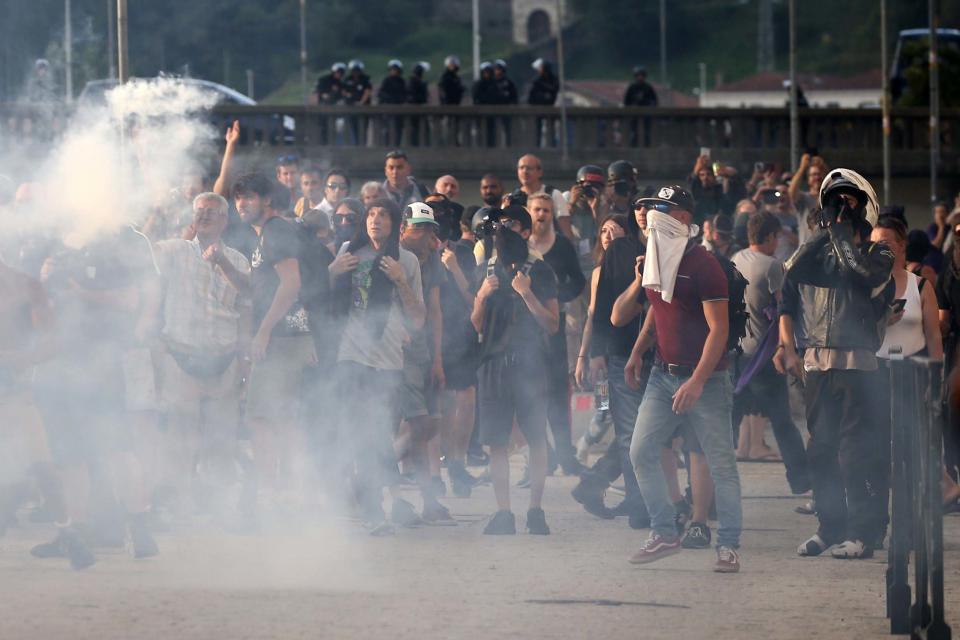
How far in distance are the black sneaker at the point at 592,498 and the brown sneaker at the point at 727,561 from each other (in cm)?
179

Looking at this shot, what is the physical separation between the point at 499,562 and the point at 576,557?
1.49 ft

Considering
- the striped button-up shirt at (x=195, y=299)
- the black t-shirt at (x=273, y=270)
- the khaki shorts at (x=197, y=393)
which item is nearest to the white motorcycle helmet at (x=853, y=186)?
the black t-shirt at (x=273, y=270)

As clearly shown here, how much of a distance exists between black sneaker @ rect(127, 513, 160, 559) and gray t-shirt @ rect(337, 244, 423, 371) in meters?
1.60

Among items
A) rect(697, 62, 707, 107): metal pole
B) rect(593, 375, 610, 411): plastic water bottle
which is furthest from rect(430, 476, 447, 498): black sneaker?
rect(697, 62, 707, 107): metal pole

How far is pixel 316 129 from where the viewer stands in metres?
24.8

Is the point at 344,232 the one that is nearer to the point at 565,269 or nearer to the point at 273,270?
the point at 273,270

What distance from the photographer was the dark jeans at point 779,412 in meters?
10.7

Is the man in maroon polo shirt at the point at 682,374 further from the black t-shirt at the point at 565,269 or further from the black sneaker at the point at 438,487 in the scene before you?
the black t-shirt at the point at 565,269

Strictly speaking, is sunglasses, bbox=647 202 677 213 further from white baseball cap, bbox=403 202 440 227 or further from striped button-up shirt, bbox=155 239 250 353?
striped button-up shirt, bbox=155 239 250 353

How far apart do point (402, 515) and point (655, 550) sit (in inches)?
72.5

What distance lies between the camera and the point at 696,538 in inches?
352

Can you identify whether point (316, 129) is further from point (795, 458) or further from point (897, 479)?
point (897, 479)

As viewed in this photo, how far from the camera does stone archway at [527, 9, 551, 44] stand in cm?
10938

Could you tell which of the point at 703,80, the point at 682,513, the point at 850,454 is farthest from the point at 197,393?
the point at 703,80
